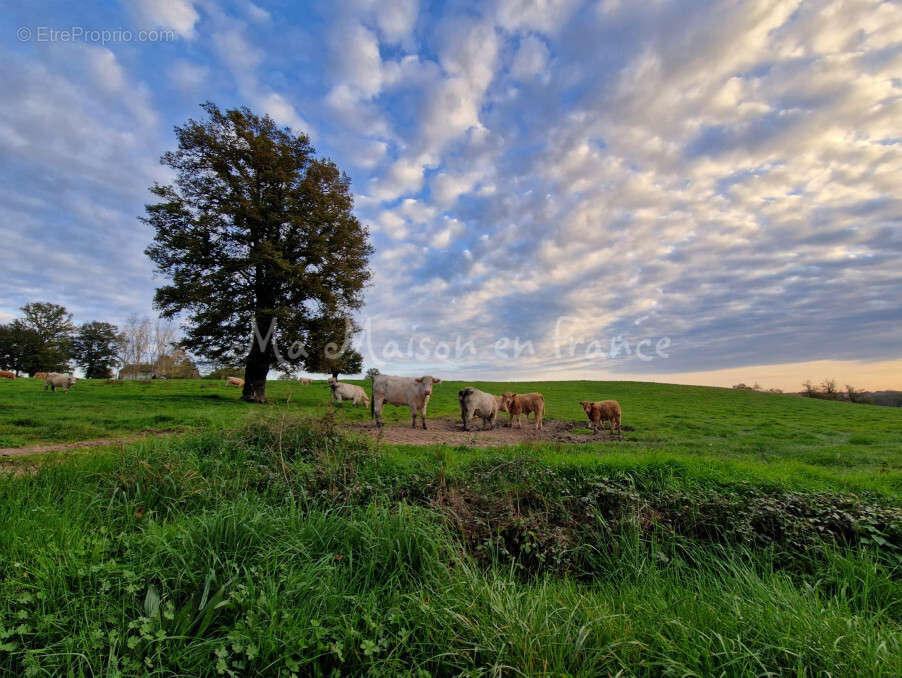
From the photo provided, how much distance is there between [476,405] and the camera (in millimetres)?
16344

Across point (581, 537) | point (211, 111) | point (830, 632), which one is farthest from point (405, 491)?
point (211, 111)

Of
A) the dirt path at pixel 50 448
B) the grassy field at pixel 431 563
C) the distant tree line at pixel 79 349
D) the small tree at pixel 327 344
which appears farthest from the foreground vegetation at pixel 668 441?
the distant tree line at pixel 79 349

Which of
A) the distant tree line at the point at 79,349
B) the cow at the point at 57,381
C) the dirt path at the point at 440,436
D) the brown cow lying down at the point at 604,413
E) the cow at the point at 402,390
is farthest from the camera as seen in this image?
Answer: the distant tree line at the point at 79,349

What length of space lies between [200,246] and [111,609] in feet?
68.8

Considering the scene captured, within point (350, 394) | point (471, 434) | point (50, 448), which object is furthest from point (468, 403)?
point (50, 448)

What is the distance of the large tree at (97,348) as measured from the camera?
6094 centimetres

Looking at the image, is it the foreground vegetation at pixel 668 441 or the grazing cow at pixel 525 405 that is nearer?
the foreground vegetation at pixel 668 441

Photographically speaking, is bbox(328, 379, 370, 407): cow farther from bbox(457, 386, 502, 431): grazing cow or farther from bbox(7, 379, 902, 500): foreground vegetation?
bbox(457, 386, 502, 431): grazing cow

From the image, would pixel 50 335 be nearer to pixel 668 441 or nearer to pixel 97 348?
pixel 97 348

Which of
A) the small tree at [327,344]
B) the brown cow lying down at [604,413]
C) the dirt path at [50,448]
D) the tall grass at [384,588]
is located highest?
the small tree at [327,344]

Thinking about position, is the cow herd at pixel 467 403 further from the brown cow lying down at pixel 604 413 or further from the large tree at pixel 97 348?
the large tree at pixel 97 348

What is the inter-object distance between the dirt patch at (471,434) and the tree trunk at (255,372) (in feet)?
30.0

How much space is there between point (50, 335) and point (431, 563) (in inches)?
3135

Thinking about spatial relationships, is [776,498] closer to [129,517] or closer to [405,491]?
[405,491]
